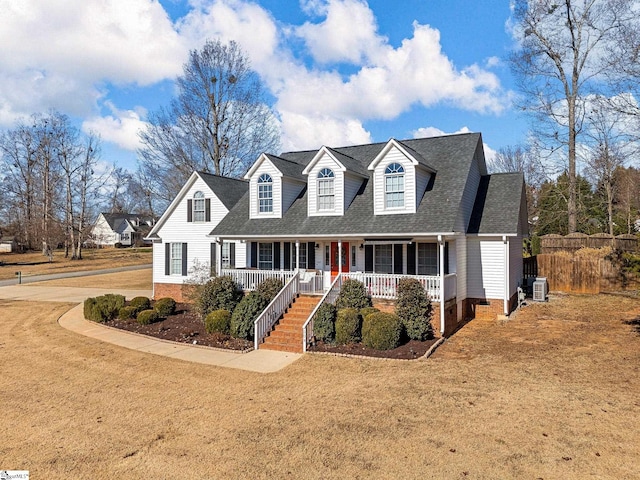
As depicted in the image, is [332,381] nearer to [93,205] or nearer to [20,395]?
[20,395]

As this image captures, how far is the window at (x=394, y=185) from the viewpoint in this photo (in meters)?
17.5

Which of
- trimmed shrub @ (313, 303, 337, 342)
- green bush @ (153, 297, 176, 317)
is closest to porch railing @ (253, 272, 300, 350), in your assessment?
trimmed shrub @ (313, 303, 337, 342)

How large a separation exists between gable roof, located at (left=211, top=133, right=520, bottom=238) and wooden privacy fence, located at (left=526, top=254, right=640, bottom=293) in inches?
311

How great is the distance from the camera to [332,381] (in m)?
10.8

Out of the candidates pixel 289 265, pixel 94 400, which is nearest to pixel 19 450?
pixel 94 400

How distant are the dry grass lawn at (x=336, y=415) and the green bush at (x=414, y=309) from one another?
929 mm

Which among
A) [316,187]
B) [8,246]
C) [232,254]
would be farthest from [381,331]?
[8,246]

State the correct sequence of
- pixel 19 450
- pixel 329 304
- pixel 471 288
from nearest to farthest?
pixel 19 450, pixel 329 304, pixel 471 288

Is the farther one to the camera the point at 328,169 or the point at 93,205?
the point at 93,205

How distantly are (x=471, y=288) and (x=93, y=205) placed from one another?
2004 inches

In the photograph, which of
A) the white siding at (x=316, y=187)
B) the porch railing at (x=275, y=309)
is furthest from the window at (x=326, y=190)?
the porch railing at (x=275, y=309)

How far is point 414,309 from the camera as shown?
14.4 m

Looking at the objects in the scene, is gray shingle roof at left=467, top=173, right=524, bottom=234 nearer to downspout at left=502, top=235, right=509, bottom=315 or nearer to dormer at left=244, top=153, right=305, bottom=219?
downspout at left=502, top=235, right=509, bottom=315

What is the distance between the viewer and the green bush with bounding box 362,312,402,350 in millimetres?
13297
